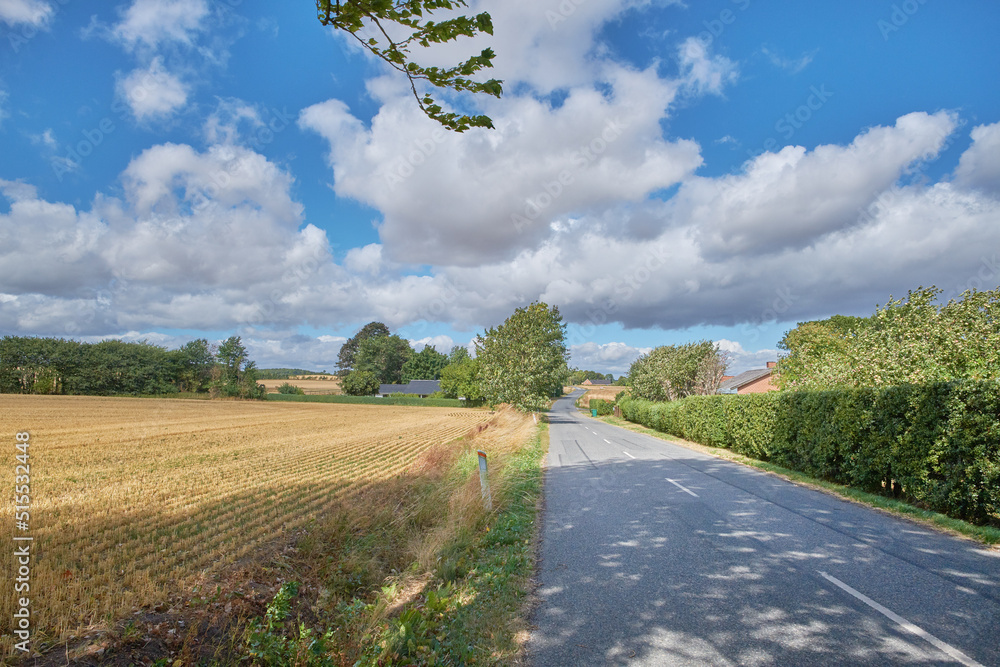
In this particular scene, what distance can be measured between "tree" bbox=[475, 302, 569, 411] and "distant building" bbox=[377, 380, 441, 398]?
169 ft

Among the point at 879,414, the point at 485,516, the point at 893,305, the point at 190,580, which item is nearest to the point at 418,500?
the point at 485,516

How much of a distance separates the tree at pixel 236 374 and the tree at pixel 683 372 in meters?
64.4

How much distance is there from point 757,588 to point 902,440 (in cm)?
695

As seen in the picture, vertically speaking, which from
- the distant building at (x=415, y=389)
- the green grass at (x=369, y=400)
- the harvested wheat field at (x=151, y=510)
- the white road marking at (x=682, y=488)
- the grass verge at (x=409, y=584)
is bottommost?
the green grass at (x=369, y=400)

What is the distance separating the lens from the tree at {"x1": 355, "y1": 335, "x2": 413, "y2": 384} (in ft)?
369

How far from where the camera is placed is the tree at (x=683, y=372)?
118ft

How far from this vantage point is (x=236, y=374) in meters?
82.8

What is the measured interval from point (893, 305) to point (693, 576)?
15750 mm

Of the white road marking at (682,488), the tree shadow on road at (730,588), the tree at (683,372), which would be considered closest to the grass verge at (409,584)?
the tree shadow on road at (730,588)

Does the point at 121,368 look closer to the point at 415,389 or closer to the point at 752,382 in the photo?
the point at 415,389

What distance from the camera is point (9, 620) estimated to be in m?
4.30

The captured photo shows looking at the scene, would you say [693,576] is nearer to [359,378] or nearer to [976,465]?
[976,465]

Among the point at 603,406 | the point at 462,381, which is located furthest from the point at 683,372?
the point at 462,381

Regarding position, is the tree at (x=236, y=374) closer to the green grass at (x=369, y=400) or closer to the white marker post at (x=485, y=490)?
the green grass at (x=369, y=400)
